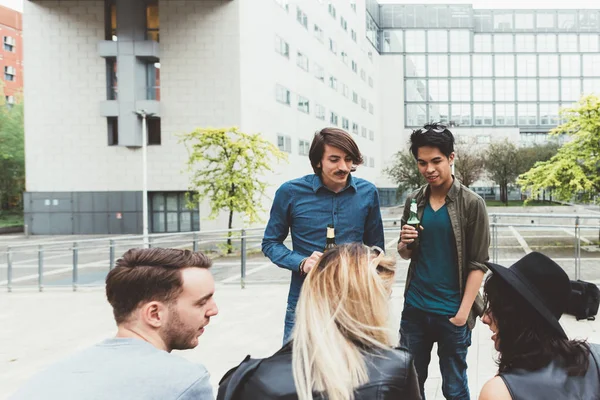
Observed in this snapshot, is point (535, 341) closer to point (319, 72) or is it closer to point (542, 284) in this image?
point (542, 284)

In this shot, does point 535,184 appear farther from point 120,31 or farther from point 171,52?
point 120,31

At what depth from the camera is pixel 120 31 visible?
1248 inches

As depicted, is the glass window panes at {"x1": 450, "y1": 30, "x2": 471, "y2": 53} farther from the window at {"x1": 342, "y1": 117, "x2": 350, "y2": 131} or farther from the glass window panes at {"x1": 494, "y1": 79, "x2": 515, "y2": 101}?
the window at {"x1": 342, "y1": 117, "x2": 350, "y2": 131}

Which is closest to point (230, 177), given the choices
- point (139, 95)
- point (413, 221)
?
point (139, 95)

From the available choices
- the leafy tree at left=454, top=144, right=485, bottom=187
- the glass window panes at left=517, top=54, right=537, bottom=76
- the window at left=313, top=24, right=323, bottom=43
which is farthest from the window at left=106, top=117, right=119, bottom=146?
the glass window panes at left=517, top=54, right=537, bottom=76

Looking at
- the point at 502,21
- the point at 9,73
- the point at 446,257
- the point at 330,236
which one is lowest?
the point at 446,257

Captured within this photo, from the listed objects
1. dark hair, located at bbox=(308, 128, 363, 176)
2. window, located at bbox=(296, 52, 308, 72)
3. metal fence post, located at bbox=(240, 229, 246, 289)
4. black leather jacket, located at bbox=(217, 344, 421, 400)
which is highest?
window, located at bbox=(296, 52, 308, 72)

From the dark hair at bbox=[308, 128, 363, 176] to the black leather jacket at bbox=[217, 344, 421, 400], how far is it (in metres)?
1.33

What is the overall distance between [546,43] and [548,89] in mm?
6093

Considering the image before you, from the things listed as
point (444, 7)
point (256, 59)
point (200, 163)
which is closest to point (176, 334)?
point (200, 163)

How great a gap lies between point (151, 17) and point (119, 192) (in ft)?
35.6

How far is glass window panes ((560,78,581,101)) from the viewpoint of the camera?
7044 cm

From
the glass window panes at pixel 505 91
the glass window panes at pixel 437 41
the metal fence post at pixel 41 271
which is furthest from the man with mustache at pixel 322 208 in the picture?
the glass window panes at pixel 505 91

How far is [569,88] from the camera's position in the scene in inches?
2783
